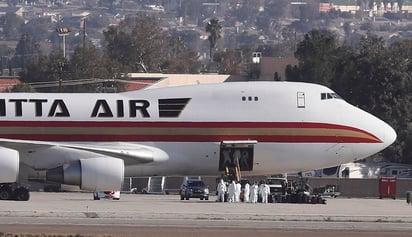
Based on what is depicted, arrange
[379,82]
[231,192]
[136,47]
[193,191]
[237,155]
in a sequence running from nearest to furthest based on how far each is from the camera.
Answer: [231,192]
[237,155]
[193,191]
[379,82]
[136,47]

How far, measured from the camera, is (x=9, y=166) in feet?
157

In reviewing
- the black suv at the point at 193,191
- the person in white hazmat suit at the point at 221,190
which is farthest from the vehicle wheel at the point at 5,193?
the black suv at the point at 193,191

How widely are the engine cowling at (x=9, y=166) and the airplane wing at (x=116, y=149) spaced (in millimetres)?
564

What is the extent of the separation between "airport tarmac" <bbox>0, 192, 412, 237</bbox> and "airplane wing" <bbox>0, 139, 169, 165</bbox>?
2.36 m

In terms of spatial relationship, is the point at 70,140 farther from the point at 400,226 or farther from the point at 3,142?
the point at 400,226

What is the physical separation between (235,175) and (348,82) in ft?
167

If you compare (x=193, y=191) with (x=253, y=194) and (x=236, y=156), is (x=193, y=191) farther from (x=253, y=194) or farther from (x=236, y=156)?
(x=236, y=156)

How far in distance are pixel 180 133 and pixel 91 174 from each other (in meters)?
3.97

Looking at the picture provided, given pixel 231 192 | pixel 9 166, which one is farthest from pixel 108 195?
pixel 9 166

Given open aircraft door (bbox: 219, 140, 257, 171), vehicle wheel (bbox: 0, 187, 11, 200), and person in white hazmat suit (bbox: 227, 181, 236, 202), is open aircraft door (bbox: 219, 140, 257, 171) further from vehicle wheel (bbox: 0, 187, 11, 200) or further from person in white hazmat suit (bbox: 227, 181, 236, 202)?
vehicle wheel (bbox: 0, 187, 11, 200)

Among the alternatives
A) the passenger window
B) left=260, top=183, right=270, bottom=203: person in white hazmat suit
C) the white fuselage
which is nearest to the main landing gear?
the white fuselage

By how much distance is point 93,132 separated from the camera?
5022 cm

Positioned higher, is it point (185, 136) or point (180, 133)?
point (180, 133)

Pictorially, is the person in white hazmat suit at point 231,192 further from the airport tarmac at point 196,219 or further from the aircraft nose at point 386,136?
the aircraft nose at point 386,136
